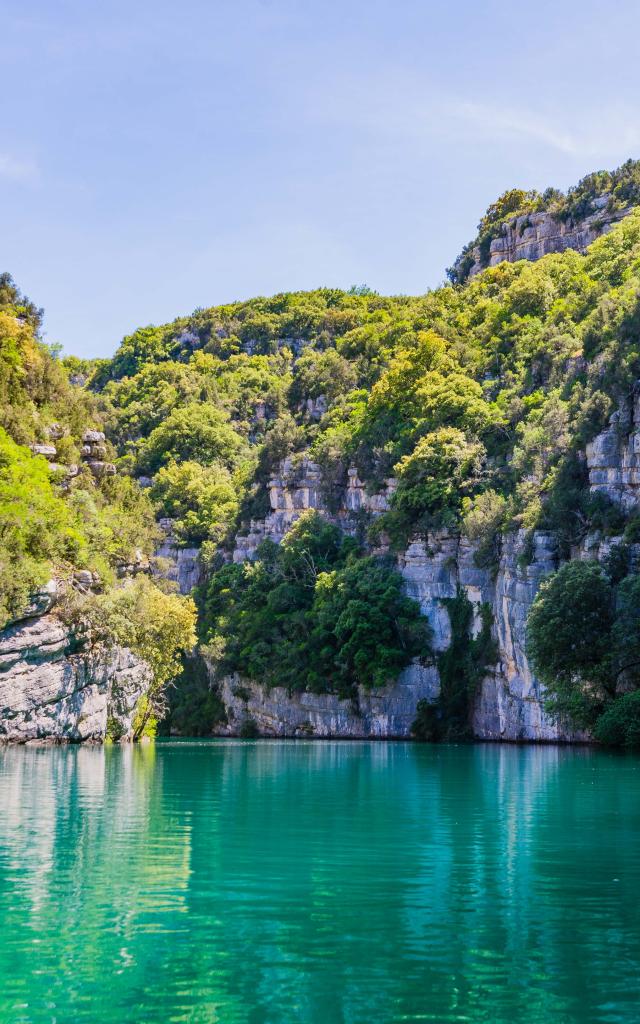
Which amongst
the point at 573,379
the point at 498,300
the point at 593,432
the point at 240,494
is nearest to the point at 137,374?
the point at 240,494

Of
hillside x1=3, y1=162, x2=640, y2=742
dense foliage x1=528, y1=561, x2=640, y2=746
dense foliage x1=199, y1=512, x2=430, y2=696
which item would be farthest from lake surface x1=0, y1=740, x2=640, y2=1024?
dense foliage x1=199, y1=512, x2=430, y2=696

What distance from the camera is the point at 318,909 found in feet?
45.7

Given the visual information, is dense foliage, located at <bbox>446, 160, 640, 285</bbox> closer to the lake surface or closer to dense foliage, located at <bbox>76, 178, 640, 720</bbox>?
dense foliage, located at <bbox>76, 178, 640, 720</bbox>

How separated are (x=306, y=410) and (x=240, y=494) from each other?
10377mm

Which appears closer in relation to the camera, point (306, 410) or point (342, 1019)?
point (342, 1019)

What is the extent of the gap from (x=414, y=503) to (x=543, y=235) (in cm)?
4899

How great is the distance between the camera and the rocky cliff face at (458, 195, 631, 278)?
115562 mm

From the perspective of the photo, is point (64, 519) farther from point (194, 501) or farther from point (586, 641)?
point (194, 501)

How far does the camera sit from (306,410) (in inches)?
4574

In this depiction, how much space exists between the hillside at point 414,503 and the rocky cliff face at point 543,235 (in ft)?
3.53

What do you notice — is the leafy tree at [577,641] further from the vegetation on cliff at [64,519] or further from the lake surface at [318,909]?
the lake surface at [318,909]

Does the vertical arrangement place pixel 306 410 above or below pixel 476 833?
above

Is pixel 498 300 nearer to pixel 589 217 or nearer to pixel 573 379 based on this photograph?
pixel 589 217

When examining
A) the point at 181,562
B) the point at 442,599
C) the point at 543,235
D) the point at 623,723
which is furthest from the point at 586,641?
the point at 543,235
